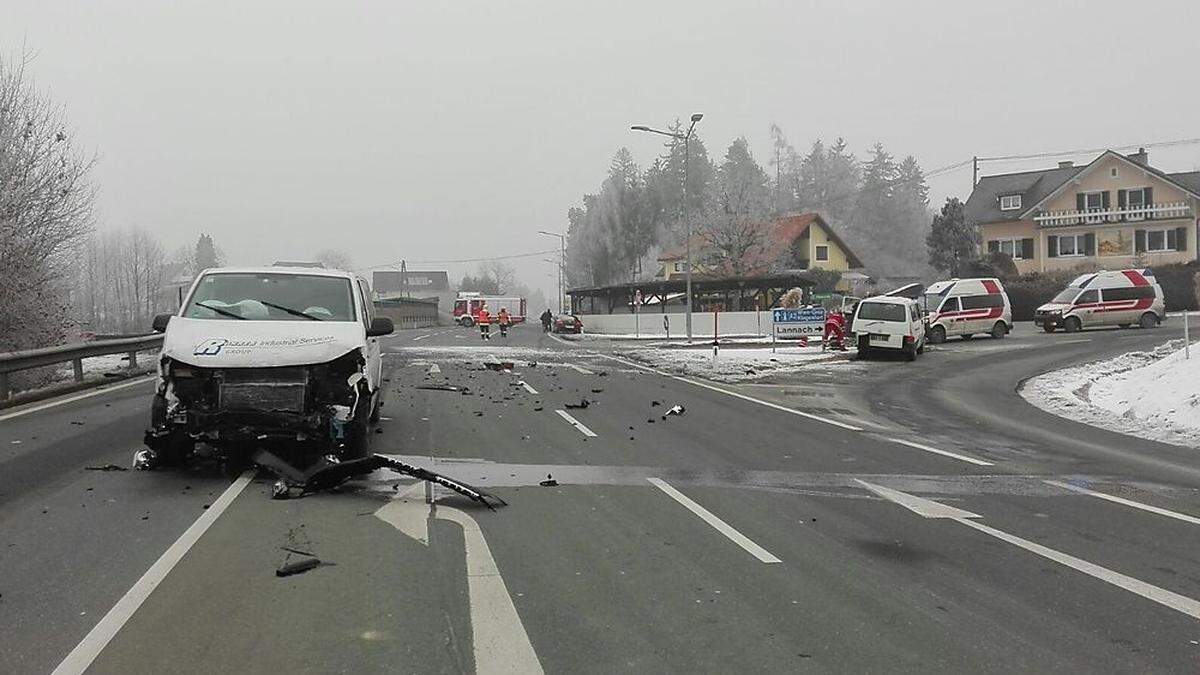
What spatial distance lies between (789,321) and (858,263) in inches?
1682

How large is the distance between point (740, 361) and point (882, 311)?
4927 mm

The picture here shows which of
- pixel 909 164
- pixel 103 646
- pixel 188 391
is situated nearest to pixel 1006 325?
pixel 188 391

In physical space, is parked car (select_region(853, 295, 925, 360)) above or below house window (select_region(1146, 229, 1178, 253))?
below

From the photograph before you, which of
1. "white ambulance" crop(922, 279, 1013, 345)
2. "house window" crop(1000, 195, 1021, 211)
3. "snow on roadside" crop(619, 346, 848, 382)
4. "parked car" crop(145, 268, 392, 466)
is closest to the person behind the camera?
"parked car" crop(145, 268, 392, 466)

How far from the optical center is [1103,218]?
58406mm

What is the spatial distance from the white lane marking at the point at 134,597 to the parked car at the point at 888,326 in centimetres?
2348

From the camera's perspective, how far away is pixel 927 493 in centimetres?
853

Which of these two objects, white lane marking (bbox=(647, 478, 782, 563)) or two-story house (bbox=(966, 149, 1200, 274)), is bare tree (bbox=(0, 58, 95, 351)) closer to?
white lane marking (bbox=(647, 478, 782, 563))

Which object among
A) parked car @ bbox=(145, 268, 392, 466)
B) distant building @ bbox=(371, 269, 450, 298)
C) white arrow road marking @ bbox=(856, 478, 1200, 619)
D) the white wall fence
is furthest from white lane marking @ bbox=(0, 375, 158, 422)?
distant building @ bbox=(371, 269, 450, 298)

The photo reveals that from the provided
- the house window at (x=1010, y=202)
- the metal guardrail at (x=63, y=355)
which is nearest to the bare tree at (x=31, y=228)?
the metal guardrail at (x=63, y=355)

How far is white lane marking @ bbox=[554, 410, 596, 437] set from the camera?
12.1m

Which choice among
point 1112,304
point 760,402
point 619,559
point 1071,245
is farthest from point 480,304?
point 619,559

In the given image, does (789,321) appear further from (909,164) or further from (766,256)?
(909,164)

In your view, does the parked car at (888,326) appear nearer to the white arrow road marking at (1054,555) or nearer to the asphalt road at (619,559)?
the asphalt road at (619,559)
